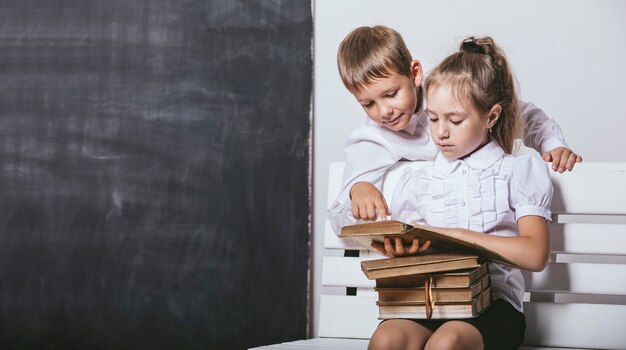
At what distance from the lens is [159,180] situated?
116 inches

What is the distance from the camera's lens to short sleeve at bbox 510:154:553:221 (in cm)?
173

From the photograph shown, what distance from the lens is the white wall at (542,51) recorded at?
8.37 feet

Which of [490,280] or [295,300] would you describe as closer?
[490,280]

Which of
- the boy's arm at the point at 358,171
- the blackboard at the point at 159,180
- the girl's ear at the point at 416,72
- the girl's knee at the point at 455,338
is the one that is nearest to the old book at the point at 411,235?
the girl's knee at the point at 455,338

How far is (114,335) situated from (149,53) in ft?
3.26

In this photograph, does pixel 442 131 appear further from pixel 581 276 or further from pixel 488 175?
pixel 581 276

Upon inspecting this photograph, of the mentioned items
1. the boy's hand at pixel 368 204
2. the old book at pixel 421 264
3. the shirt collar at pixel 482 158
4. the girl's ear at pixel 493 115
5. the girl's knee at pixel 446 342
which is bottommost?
the girl's knee at pixel 446 342

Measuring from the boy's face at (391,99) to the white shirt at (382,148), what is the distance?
0.25ft

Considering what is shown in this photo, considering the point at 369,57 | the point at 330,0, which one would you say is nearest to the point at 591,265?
the point at 369,57

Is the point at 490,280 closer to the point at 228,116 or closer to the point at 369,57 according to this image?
the point at 369,57

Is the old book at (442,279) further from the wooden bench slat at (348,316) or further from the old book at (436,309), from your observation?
the wooden bench slat at (348,316)

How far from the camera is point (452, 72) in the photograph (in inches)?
69.5

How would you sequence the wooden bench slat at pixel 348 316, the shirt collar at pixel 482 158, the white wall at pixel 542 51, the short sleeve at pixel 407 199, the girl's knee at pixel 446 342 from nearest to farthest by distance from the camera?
the girl's knee at pixel 446 342
the shirt collar at pixel 482 158
the short sleeve at pixel 407 199
the wooden bench slat at pixel 348 316
the white wall at pixel 542 51

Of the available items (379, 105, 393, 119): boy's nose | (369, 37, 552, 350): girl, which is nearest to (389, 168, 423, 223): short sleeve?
(369, 37, 552, 350): girl
